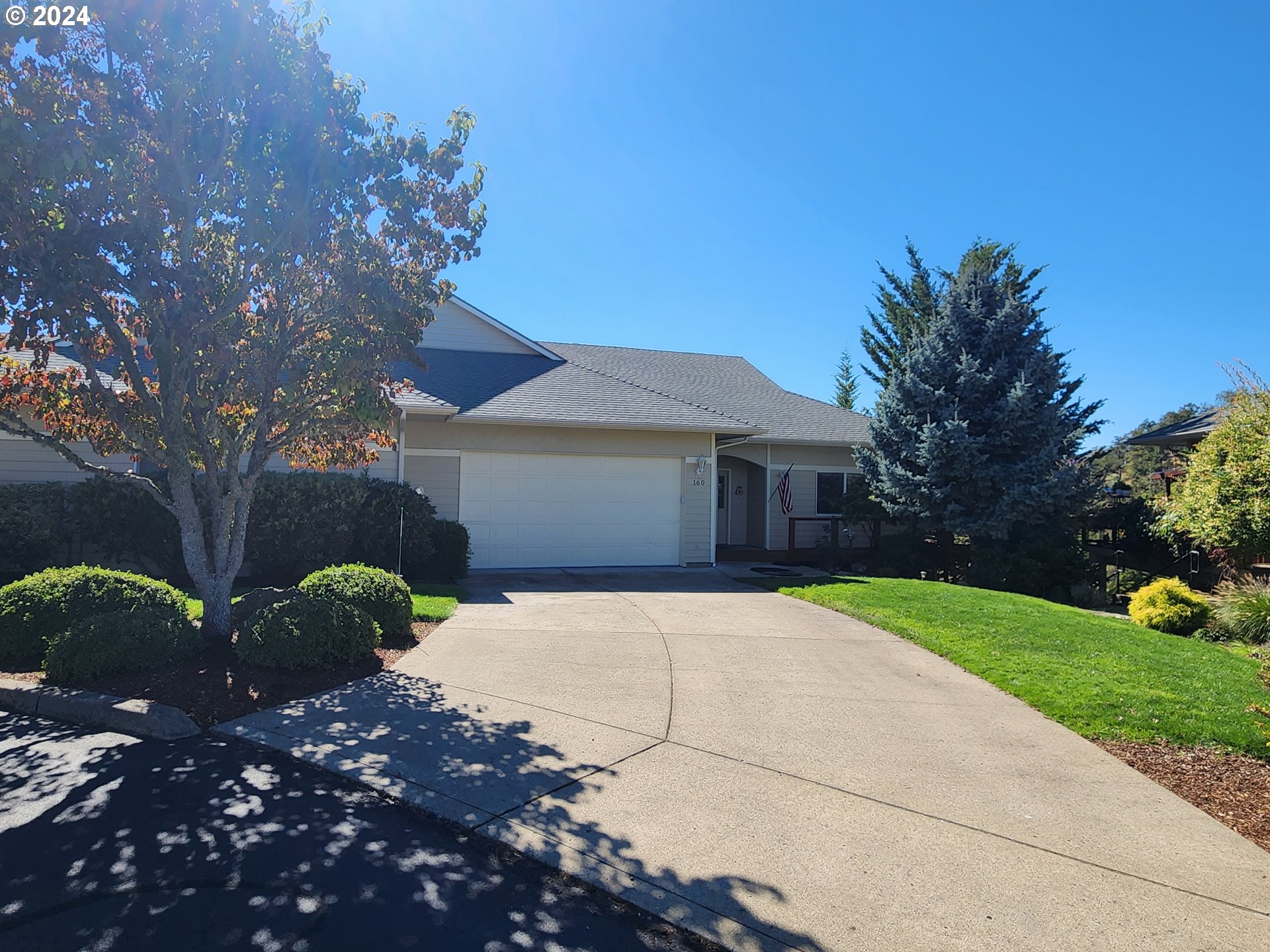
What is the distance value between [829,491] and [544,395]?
26.0ft

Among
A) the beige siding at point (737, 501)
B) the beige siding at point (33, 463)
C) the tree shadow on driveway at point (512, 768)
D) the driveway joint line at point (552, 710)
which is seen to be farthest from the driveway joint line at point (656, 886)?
the beige siding at point (737, 501)

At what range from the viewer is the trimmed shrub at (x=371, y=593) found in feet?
24.9

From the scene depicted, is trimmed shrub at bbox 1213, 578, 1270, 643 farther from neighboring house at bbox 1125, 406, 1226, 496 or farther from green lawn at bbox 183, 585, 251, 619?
green lawn at bbox 183, 585, 251, 619

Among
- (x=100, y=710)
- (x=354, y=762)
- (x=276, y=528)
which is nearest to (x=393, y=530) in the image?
(x=276, y=528)

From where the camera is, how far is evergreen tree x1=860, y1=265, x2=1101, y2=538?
48.5ft

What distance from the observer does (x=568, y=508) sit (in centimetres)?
1480

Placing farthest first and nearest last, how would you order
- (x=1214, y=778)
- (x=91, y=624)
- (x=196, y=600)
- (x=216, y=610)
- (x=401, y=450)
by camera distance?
(x=401, y=450) < (x=196, y=600) < (x=216, y=610) < (x=91, y=624) < (x=1214, y=778)

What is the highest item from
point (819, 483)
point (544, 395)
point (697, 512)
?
point (544, 395)

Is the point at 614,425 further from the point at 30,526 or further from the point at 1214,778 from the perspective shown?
the point at 1214,778

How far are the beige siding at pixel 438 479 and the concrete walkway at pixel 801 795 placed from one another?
259 inches

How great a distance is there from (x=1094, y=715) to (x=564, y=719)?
13.4 feet

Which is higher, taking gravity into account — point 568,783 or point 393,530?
point 393,530

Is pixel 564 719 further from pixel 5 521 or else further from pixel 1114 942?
pixel 5 521

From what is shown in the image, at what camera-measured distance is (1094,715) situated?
19.3 feet
